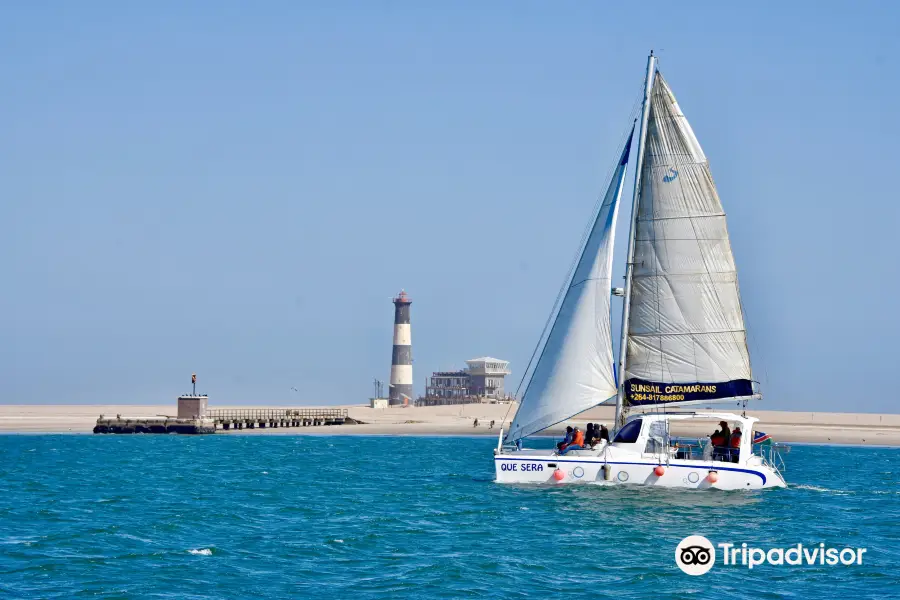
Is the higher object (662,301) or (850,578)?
(662,301)

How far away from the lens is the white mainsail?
1441 inches

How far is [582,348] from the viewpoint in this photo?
122 feet

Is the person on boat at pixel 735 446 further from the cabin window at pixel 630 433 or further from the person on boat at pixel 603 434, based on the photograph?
the person on boat at pixel 603 434

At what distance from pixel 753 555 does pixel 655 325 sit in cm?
1165

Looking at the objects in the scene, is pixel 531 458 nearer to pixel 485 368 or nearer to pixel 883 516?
pixel 883 516

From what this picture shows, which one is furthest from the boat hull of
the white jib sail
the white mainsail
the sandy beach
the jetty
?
the jetty

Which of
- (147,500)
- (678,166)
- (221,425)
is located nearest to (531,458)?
(678,166)

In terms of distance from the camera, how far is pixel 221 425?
96812 mm

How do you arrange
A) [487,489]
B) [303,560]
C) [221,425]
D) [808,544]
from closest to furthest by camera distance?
[303,560]
[808,544]
[487,489]
[221,425]

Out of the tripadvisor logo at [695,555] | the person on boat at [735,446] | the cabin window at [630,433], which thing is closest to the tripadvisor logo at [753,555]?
the tripadvisor logo at [695,555]

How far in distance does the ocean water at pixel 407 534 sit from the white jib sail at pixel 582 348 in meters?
2.60

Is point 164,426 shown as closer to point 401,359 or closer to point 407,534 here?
point 401,359

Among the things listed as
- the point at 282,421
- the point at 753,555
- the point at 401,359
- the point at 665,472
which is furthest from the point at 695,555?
the point at 401,359

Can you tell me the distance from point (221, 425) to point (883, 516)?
69.8m
